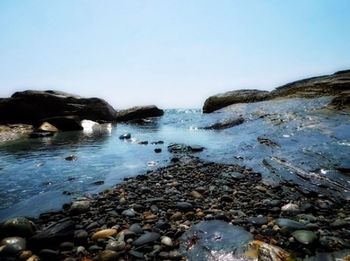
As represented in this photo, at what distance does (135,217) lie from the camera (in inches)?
297

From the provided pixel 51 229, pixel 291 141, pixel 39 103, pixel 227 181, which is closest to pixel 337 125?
pixel 291 141

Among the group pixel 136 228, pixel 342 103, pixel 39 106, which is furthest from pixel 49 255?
pixel 39 106

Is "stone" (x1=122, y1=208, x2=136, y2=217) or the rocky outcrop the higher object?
the rocky outcrop

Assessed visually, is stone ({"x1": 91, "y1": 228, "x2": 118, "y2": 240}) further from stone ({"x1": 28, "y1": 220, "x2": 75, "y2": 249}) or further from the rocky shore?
stone ({"x1": 28, "y1": 220, "x2": 75, "y2": 249})

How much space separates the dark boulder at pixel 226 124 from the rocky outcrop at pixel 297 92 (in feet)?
40.1

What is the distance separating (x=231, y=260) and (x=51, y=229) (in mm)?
3765

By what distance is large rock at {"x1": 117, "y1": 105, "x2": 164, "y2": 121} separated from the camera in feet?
166

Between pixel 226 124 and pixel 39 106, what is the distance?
27.4 meters

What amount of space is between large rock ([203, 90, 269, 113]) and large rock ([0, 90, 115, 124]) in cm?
1981

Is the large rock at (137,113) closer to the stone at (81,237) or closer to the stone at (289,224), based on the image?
the stone at (81,237)

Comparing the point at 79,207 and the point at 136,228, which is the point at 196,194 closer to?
the point at 136,228

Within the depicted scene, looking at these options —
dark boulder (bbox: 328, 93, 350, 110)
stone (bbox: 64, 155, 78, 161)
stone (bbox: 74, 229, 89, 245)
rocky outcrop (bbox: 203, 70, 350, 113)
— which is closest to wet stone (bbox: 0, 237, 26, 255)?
stone (bbox: 74, 229, 89, 245)

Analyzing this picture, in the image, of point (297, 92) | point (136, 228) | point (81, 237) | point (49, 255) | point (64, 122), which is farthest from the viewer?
point (297, 92)

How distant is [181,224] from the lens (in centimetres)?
696
